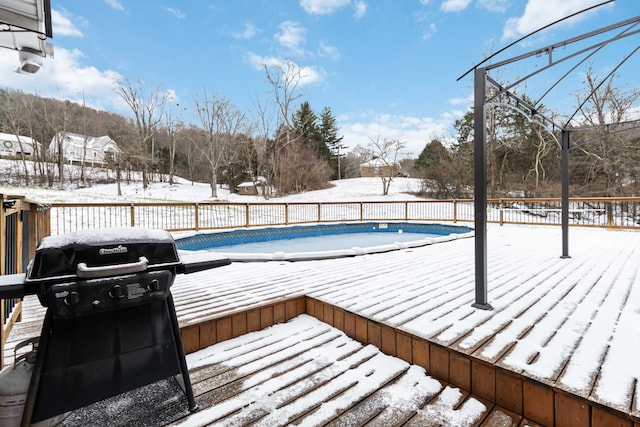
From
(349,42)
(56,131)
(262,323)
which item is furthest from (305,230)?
(56,131)

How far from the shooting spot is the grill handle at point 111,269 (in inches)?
43.0

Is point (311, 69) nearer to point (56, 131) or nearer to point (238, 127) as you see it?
point (238, 127)

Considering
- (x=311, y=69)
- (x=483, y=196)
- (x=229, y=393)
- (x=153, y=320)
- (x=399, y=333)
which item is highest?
(x=311, y=69)

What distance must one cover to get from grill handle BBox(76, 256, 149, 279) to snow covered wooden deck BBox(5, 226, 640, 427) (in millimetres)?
968

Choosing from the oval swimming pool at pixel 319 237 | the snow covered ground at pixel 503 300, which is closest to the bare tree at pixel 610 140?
the oval swimming pool at pixel 319 237

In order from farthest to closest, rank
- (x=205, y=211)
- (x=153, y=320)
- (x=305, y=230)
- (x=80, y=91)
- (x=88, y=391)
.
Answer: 1. (x=80, y=91)
2. (x=205, y=211)
3. (x=305, y=230)
4. (x=153, y=320)
5. (x=88, y=391)

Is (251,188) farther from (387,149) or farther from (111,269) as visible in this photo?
(111,269)

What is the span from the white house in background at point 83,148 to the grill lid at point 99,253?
22.0 metres

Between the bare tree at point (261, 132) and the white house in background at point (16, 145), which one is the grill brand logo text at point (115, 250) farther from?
the white house in background at point (16, 145)

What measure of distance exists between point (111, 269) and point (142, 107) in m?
24.3

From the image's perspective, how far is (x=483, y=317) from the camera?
7.09 feet

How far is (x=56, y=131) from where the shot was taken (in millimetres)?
20062

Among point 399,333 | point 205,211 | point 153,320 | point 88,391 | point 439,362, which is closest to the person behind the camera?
point 88,391

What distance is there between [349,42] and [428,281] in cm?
1468
